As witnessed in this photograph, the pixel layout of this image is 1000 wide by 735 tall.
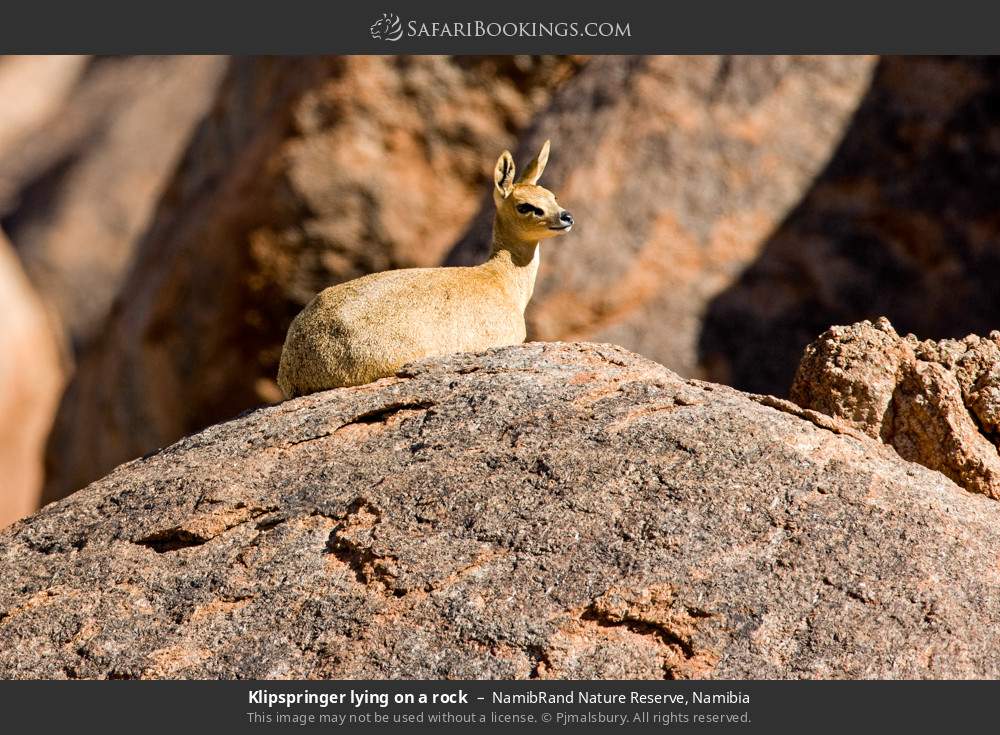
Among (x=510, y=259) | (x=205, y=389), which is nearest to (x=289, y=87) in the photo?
(x=205, y=389)

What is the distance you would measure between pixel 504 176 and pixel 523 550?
14.9ft

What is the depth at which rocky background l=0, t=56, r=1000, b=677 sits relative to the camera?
8625mm

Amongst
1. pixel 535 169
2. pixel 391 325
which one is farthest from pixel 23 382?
pixel 391 325

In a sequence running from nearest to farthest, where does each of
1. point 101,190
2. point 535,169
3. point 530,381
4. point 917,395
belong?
1. point 530,381
2. point 917,395
3. point 535,169
4. point 101,190

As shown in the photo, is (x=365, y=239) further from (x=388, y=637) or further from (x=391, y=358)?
(x=388, y=637)

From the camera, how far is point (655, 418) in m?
9.68

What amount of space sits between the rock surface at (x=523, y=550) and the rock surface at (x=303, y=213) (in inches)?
461

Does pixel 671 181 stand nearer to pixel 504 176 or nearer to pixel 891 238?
pixel 891 238

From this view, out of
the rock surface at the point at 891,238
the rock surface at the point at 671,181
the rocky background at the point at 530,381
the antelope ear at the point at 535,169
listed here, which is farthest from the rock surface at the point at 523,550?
the rock surface at the point at 891,238

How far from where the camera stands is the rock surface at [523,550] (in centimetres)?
842

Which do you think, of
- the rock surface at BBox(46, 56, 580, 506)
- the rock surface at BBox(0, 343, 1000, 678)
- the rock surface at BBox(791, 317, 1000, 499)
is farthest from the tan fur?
the rock surface at BBox(46, 56, 580, 506)

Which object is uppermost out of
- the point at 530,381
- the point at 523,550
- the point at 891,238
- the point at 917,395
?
the point at 891,238

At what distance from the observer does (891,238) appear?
19922 millimetres

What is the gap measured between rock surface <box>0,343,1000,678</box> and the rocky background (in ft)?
0.08
